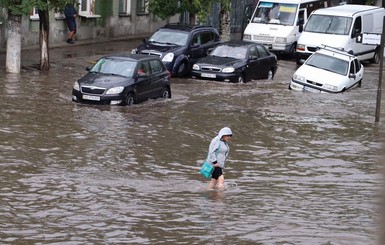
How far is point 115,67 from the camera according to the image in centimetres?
2328

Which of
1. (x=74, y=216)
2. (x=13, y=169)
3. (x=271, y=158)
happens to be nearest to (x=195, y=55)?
(x=271, y=158)

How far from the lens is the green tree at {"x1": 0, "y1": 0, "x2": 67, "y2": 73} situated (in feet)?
83.9

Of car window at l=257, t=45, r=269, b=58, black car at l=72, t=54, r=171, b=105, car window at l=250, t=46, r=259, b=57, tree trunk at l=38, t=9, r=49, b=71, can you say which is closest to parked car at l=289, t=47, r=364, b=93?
car window at l=250, t=46, r=259, b=57

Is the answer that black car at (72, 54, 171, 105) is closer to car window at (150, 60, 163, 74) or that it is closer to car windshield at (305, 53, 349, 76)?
car window at (150, 60, 163, 74)

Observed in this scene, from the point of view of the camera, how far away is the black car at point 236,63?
28.8 m

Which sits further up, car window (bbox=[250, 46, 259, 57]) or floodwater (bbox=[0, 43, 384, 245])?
car window (bbox=[250, 46, 259, 57])

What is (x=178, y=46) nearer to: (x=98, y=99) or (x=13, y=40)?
(x=13, y=40)

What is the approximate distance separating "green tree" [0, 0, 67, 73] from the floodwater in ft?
1.88

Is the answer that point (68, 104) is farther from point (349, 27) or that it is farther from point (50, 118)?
point (349, 27)

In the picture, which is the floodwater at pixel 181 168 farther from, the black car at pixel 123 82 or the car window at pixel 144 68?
the car window at pixel 144 68

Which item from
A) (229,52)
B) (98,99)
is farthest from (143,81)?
(229,52)

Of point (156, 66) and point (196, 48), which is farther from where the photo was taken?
point (196, 48)

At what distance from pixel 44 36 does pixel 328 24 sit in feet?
46.4

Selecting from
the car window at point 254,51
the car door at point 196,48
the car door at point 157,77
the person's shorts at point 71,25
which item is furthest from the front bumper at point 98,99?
the person's shorts at point 71,25
